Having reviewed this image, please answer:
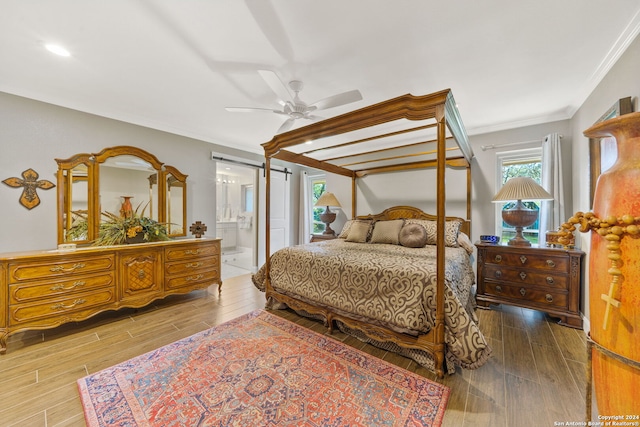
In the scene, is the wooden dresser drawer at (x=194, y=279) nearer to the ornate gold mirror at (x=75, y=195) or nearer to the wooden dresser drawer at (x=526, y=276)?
the ornate gold mirror at (x=75, y=195)

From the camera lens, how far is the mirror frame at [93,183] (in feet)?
9.13

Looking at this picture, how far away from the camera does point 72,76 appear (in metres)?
2.27

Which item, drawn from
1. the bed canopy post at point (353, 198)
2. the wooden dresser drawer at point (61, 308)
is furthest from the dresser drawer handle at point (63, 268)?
the bed canopy post at point (353, 198)

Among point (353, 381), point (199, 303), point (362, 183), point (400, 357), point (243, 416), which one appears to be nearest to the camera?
point (243, 416)

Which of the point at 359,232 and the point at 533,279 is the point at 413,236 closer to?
the point at 359,232

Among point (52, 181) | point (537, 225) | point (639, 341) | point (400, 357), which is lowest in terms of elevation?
point (400, 357)

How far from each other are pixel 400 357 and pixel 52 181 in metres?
4.08

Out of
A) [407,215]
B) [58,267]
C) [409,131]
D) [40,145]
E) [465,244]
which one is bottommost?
[58,267]

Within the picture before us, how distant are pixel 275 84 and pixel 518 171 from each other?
3.49 metres

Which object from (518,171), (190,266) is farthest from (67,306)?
(518,171)

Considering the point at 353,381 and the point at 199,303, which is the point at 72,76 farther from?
the point at 353,381

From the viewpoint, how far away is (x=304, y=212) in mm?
5469

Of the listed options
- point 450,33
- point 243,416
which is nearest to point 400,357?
point 243,416

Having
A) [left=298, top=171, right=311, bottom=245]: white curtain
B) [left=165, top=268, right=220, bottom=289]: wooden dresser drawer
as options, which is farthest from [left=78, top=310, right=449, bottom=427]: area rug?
[left=298, top=171, right=311, bottom=245]: white curtain
